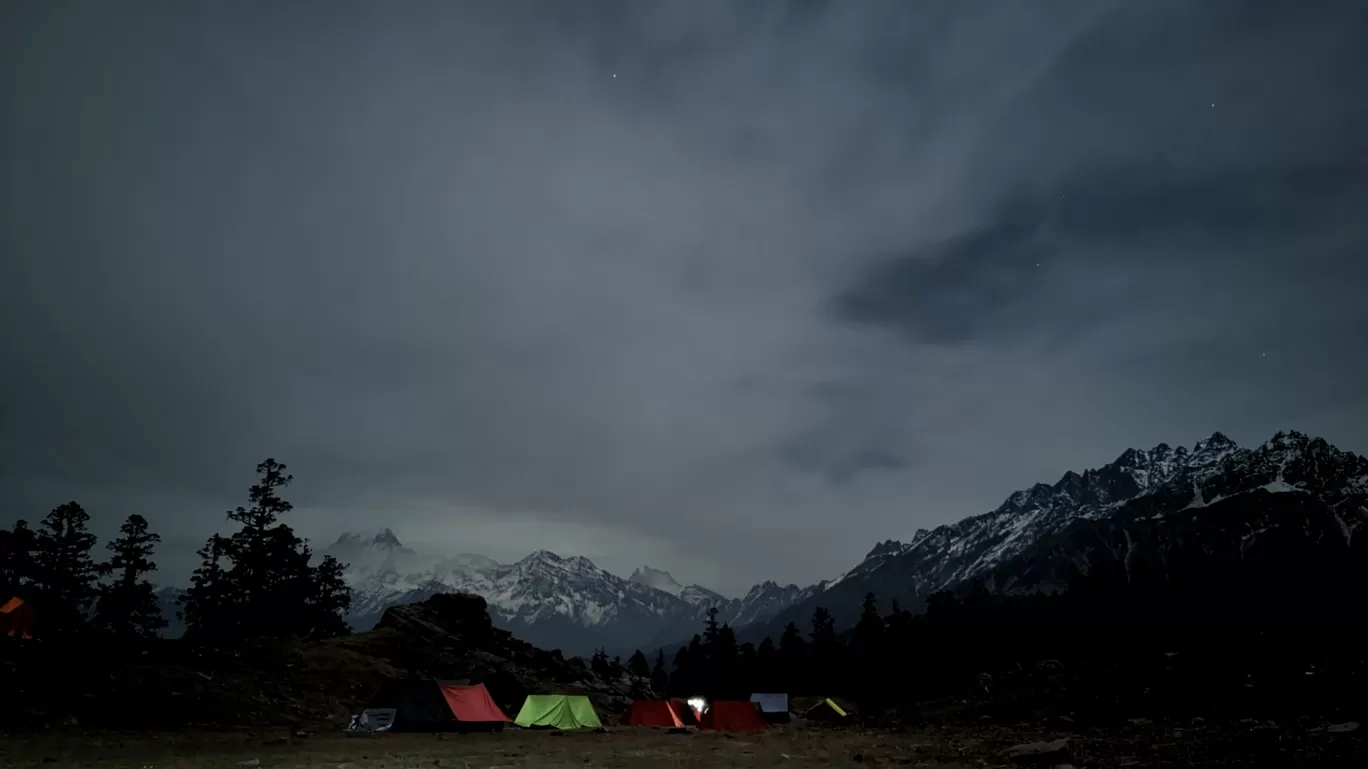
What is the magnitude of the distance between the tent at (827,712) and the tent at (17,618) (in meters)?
61.9

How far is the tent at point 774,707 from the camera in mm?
67500

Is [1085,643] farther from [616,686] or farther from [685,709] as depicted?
[685,709]

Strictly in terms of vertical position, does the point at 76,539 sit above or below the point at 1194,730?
above

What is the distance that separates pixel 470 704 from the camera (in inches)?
1718

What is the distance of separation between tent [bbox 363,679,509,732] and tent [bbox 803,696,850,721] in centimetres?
3745

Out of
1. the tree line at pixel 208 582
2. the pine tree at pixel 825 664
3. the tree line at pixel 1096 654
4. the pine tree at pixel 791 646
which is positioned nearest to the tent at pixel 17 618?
the tree line at pixel 208 582

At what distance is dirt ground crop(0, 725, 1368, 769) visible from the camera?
22.8 meters

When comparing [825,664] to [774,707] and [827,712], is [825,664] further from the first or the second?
[774,707]

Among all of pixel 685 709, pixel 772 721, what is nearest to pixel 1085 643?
pixel 772 721

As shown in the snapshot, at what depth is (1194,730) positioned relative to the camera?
A: 31.5 metres

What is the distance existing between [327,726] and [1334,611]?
24622 centimetres

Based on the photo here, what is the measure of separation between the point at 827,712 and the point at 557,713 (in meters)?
33.6

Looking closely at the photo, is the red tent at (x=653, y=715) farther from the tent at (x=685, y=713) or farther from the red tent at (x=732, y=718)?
the red tent at (x=732, y=718)

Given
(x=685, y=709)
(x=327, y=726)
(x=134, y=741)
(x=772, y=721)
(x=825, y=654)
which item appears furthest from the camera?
(x=825, y=654)
